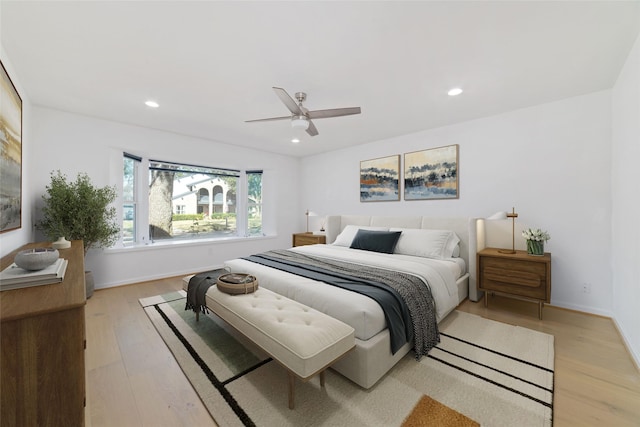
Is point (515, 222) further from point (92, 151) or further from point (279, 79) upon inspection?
point (92, 151)

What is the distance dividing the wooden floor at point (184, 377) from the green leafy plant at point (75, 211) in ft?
3.08

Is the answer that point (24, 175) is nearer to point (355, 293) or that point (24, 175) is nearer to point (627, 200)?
point (355, 293)

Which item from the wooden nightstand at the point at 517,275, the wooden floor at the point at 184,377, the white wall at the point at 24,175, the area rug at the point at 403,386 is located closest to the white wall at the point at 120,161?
the white wall at the point at 24,175

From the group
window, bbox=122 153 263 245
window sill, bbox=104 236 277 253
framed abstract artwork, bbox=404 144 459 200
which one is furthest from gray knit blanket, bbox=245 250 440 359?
window, bbox=122 153 263 245

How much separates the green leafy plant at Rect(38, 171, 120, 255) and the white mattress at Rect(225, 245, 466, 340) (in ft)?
6.03

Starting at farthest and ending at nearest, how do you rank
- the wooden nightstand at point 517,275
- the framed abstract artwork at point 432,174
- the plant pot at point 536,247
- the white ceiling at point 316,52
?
the framed abstract artwork at point 432,174, the plant pot at point 536,247, the wooden nightstand at point 517,275, the white ceiling at point 316,52

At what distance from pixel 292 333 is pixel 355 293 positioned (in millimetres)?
657

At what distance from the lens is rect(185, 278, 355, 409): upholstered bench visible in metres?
1.43

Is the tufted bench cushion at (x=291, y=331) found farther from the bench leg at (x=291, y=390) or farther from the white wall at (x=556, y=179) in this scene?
the white wall at (x=556, y=179)

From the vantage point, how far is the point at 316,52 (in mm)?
2084

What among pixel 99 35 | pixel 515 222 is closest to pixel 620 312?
pixel 515 222

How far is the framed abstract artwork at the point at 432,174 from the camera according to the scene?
3.79 metres

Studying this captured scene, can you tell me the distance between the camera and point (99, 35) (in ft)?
6.28

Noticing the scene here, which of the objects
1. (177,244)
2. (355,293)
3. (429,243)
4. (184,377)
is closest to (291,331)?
(355,293)
